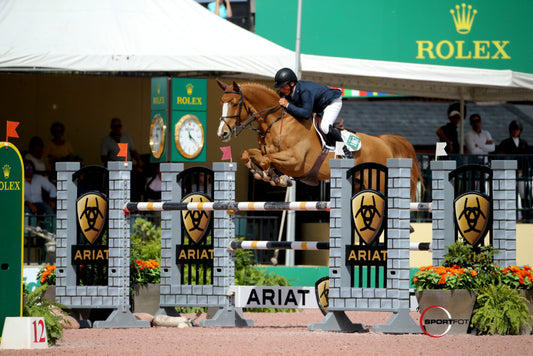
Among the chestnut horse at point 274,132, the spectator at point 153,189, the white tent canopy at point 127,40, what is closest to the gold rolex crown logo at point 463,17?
the white tent canopy at point 127,40

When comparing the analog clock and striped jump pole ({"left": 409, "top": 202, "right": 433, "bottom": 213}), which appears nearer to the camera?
striped jump pole ({"left": 409, "top": 202, "right": 433, "bottom": 213})

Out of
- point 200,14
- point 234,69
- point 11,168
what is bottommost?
point 11,168

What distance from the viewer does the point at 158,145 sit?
43.8 ft

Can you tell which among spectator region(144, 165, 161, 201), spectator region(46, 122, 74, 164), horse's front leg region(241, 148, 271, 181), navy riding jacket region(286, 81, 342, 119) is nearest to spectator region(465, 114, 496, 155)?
spectator region(144, 165, 161, 201)

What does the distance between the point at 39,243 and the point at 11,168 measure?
196 inches

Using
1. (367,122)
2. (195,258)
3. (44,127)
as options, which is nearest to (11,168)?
(195,258)

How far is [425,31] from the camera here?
1612cm

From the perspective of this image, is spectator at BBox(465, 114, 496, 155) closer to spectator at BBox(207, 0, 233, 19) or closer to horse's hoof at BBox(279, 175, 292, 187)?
spectator at BBox(207, 0, 233, 19)

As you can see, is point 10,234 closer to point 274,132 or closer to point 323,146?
point 274,132

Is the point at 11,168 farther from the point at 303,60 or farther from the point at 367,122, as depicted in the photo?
the point at 367,122

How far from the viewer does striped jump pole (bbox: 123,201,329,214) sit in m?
8.72

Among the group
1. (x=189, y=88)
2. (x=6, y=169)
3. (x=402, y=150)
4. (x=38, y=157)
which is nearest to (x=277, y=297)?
(x=6, y=169)

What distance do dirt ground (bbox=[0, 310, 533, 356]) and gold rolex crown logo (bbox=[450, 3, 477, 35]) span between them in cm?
872

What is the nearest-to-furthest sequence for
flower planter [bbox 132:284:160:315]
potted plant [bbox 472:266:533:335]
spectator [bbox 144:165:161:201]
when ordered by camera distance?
potted plant [bbox 472:266:533:335] → flower planter [bbox 132:284:160:315] → spectator [bbox 144:165:161:201]
